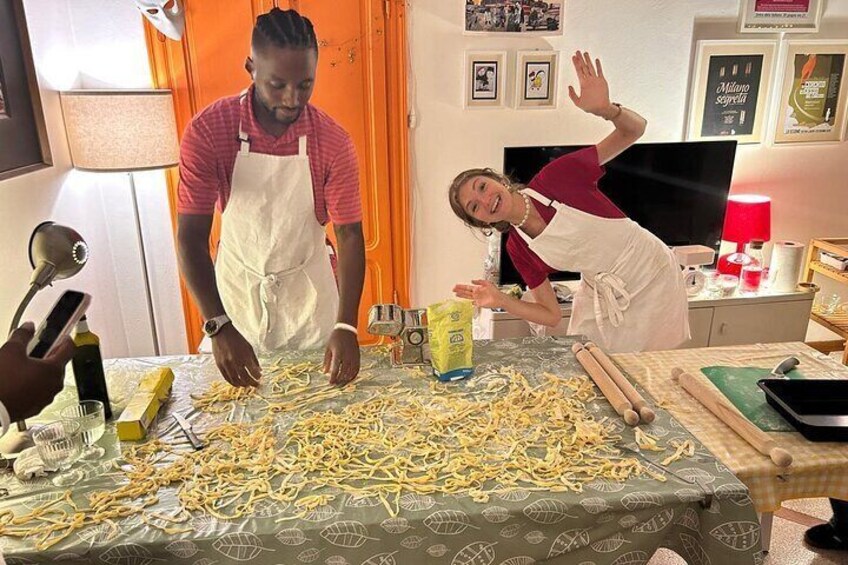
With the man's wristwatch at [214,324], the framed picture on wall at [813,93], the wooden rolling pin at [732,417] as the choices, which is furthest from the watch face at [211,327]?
the framed picture on wall at [813,93]

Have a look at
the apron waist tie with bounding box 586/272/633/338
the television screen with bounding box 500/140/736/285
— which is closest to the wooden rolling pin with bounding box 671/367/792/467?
the apron waist tie with bounding box 586/272/633/338

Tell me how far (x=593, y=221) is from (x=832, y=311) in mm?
2215

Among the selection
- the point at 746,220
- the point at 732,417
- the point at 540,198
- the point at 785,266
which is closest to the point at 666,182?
the point at 746,220

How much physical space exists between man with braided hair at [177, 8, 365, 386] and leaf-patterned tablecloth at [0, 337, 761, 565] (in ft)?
1.69

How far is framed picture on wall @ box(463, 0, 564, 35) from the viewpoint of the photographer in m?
2.81

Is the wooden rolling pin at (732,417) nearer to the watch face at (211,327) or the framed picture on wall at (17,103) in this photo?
the watch face at (211,327)

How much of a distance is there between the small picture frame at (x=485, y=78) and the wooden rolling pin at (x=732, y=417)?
1788 mm

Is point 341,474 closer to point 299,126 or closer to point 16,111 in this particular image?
point 299,126

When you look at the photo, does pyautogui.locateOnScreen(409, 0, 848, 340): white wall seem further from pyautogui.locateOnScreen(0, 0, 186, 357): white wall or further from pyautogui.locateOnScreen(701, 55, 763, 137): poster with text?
pyautogui.locateOnScreen(0, 0, 186, 357): white wall

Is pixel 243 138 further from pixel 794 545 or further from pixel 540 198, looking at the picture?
pixel 794 545

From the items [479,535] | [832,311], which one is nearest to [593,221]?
[479,535]

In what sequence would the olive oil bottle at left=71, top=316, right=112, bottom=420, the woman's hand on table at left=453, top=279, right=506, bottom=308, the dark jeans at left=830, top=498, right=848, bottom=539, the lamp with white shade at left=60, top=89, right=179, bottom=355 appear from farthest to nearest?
the lamp with white shade at left=60, top=89, right=179, bottom=355
the dark jeans at left=830, top=498, right=848, bottom=539
the woman's hand on table at left=453, top=279, right=506, bottom=308
the olive oil bottle at left=71, top=316, right=112, bottom=420

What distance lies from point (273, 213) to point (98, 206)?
1.46m

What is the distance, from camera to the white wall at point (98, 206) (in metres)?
1.96
